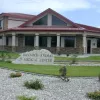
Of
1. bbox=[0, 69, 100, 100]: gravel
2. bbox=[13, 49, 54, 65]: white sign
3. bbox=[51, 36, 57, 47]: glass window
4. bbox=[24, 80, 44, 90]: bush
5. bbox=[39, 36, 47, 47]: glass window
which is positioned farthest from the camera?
bbox=[39, 36, 47, 47]: glass window

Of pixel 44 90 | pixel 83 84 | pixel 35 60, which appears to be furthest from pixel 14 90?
pixel 35 60

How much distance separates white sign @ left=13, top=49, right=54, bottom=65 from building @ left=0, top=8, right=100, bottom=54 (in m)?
17.1

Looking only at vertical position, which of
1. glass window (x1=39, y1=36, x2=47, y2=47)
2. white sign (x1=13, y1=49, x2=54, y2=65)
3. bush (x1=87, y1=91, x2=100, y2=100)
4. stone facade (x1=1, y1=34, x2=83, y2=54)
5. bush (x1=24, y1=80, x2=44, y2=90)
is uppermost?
glass window (x1=39, y1=36, x2=47, y2=47)

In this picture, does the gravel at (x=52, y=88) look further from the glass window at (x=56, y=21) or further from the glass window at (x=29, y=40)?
the glass window at (x=29, y=40)

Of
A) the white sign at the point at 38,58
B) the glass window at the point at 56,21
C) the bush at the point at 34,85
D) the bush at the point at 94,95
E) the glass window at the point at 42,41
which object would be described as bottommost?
the bush at the point at 94,95

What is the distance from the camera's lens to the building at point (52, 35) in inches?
1492

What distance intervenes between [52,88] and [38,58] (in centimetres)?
900

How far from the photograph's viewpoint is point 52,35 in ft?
130

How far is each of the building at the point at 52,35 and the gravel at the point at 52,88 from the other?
80.2 ft

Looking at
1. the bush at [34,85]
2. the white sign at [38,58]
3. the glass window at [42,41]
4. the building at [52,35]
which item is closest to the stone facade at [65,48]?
the building at [52,35]

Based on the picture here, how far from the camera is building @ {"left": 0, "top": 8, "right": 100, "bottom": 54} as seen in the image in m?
37.9

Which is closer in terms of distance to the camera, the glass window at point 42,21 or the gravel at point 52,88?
the gravel at point 52,88

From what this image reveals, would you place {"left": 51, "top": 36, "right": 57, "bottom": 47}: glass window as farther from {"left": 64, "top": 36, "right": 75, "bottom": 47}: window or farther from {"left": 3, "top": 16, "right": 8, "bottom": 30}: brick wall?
{"left": 3, "top": 16, "right": 8, "bottom": 30}: brick wall

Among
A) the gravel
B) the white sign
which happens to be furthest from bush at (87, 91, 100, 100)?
the white sign
